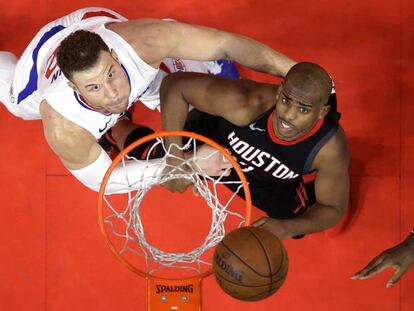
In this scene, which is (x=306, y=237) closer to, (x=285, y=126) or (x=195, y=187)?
(x=195, y=187)

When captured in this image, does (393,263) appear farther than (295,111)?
Yes

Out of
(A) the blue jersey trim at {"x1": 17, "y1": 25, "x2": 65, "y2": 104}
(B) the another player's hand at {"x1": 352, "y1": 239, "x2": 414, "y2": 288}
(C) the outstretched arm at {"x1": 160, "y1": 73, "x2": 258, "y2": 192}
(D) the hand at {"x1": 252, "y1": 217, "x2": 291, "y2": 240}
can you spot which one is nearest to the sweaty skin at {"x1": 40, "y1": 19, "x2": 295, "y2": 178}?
(C) the outstretched arm at {"x1": 160, "y1": 73, "x2": 258, "y2": 192}

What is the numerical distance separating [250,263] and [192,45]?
937 millimetres

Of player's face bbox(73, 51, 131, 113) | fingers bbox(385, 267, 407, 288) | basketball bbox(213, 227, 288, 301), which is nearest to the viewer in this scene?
basketball bbox(213, 227, 288, 301)

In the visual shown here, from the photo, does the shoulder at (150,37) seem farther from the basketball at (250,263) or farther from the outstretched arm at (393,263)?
the outstretched arm at (393,263)

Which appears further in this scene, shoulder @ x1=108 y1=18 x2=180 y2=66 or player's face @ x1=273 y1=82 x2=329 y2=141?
shoulder @ x1=108 y1=18 x2=180 y2=66

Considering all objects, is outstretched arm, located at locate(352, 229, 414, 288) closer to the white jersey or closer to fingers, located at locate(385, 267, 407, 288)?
fingers, located at locate(385, 267, 407, 288)

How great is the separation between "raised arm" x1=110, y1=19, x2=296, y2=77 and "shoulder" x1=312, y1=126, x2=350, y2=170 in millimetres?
367

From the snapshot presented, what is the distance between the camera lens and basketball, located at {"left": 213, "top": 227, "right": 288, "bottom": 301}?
6.33 ft

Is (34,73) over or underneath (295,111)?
underneath

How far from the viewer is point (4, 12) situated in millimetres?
3127

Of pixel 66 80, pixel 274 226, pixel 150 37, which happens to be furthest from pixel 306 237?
pixel 66 80

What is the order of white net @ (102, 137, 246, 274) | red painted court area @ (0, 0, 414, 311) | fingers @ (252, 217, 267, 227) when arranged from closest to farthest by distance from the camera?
fingers @ (252, 217, 267, 227)
white net @ (102, 137, 246, 274)
red painted court area @ (0, 0, 414, 311)

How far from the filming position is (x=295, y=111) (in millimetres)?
2037
